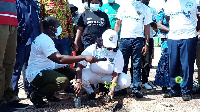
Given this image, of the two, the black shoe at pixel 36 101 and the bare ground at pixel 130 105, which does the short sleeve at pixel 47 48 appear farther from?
the bare ground at pixel 130 105

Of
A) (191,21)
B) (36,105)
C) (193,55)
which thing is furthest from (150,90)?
(36,105)

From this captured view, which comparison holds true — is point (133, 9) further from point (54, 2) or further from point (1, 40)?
point (1, 40)

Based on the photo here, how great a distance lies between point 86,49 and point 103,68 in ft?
1.30

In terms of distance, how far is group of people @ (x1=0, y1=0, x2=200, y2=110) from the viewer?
3.47 meters

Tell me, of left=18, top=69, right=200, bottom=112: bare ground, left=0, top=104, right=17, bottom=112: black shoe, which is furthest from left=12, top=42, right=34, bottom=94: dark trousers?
left=0, top=104, right=17, bottom=112: black shoe

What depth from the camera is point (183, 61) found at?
4.12 meters

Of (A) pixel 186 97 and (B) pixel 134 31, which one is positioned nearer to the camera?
(A) pixel 186 97

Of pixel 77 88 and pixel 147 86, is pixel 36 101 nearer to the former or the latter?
Result: pixel 77 88

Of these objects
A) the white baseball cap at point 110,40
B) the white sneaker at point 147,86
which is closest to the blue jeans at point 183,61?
the white sneaker at point 147,86

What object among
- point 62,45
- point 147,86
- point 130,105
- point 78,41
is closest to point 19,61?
point 62,45

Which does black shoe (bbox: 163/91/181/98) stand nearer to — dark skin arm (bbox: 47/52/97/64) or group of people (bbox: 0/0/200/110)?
group of people (bbox: 0/0/200/110)

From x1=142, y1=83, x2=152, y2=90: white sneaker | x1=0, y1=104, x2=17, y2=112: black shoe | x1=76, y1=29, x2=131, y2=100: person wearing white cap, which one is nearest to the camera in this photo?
x1=0, y1=104, x2=17, y2=112: black shoe

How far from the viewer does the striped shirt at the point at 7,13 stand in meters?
3.16

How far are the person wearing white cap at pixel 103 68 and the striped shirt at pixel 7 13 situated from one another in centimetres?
111
